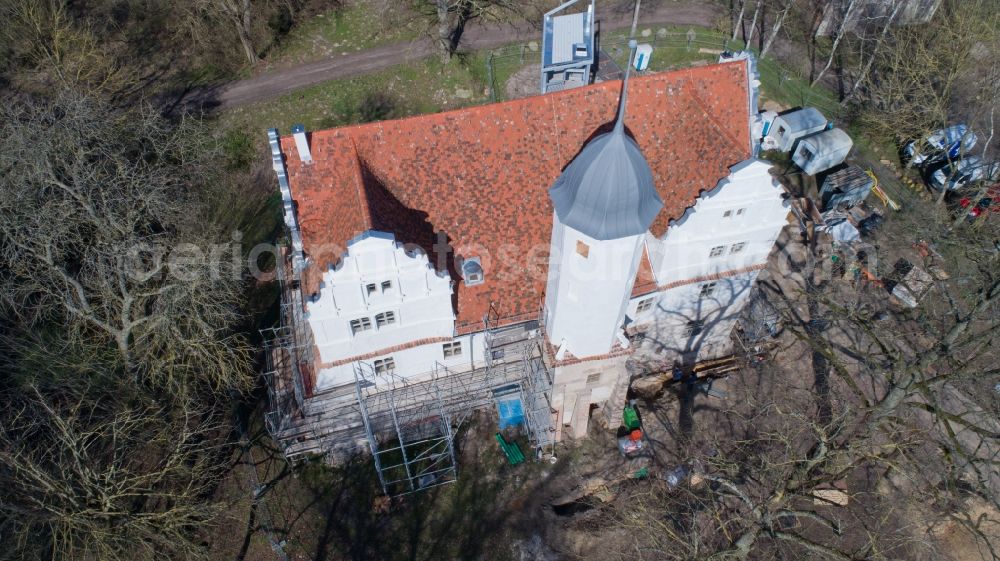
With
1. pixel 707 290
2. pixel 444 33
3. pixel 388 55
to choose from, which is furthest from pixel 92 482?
pixel 388 55

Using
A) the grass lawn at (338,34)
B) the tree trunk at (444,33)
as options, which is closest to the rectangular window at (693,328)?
the tree trunk at (444,33)

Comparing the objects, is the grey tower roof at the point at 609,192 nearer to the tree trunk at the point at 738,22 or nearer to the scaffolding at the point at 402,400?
the scaffolding at the point at 402,400

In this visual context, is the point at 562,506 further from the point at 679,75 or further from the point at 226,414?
the point at 679,75

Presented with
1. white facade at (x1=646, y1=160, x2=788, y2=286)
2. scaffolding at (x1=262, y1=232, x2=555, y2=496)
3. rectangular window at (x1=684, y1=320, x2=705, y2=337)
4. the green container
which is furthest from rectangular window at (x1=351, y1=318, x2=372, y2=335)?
rectangular window at (x1=684, y1=320, x2=705, y2=337)

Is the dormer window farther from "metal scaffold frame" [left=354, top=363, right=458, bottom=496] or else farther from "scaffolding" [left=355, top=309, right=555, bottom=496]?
"metal scaffold frame" [left=354, top=363, right=458, bottom=496]

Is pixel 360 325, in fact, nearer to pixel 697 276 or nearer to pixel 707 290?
pixel 697 276

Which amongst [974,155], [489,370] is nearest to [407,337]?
[489,370]
